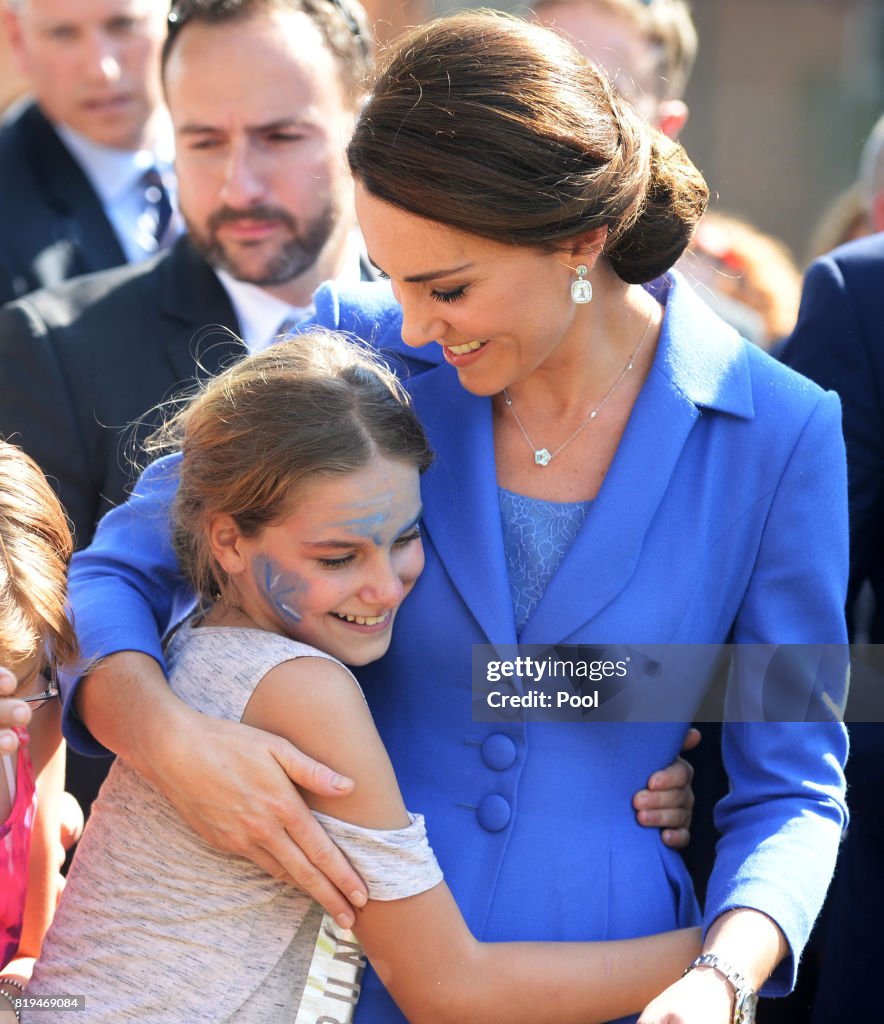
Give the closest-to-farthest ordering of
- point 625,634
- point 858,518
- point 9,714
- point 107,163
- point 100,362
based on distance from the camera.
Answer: point 9,714, point 625,634, point 858,518, point 100,362, point 107,163

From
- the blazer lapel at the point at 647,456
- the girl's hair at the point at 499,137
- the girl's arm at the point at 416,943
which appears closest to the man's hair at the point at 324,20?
the girl's hair at the point at 499,137

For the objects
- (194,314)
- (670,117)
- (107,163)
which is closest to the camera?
(194,314)

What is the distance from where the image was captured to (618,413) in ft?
7.57

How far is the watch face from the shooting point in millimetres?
1891

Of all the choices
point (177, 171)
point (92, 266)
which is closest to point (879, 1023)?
point (177, 171)

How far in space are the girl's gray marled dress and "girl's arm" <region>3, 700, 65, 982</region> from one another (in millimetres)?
151

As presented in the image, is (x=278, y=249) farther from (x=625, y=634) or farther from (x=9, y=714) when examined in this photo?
(x=9, y=714)

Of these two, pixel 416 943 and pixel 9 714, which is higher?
pixel 9 714

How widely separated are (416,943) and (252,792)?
284 mm

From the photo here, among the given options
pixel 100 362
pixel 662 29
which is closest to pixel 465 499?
pixel 100 362

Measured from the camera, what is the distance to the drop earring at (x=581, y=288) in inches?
87.0

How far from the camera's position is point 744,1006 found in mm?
1905

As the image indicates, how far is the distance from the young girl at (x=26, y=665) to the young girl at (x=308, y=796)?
97 millimetres

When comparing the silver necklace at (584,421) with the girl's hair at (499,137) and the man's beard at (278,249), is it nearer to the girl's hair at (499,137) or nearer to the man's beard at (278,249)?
the girl's hair at (499,137)
